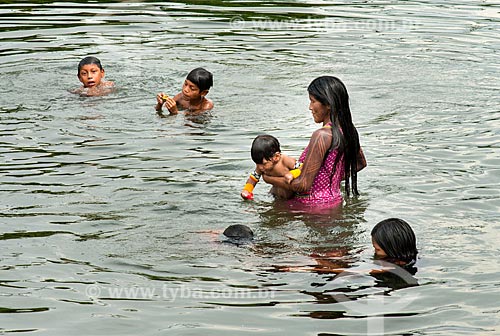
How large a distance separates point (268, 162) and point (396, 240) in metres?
1.69

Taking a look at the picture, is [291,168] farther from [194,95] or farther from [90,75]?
[90,75]

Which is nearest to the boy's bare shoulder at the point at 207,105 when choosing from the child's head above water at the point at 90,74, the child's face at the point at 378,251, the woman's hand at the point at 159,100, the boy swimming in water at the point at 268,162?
the woman's hand at the point at 159,100

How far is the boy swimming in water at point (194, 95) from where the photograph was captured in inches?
493

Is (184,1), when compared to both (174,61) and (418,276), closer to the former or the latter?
(174,61)

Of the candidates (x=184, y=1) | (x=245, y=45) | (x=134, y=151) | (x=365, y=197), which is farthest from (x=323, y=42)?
(x=365, y=197)

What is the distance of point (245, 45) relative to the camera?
16.4 m

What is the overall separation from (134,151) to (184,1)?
33.5ft

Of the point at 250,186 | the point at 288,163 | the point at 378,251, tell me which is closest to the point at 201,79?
the point at 250,186

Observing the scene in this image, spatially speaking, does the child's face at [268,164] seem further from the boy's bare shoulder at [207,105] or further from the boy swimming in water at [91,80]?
the boy swimming in water at [91,80]

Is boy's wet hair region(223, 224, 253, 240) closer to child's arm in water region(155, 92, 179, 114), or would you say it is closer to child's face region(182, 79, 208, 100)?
child's arm in water region(155, 92, 179, 114)

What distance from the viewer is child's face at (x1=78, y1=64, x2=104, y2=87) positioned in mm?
13367

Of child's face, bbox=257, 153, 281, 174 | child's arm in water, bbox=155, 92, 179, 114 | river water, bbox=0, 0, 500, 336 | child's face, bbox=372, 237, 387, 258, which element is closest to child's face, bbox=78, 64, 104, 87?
river water, bbox=0, 0, 500, 336

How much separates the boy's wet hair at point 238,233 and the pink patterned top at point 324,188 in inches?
44.2

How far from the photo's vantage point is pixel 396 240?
7492 millimetres
